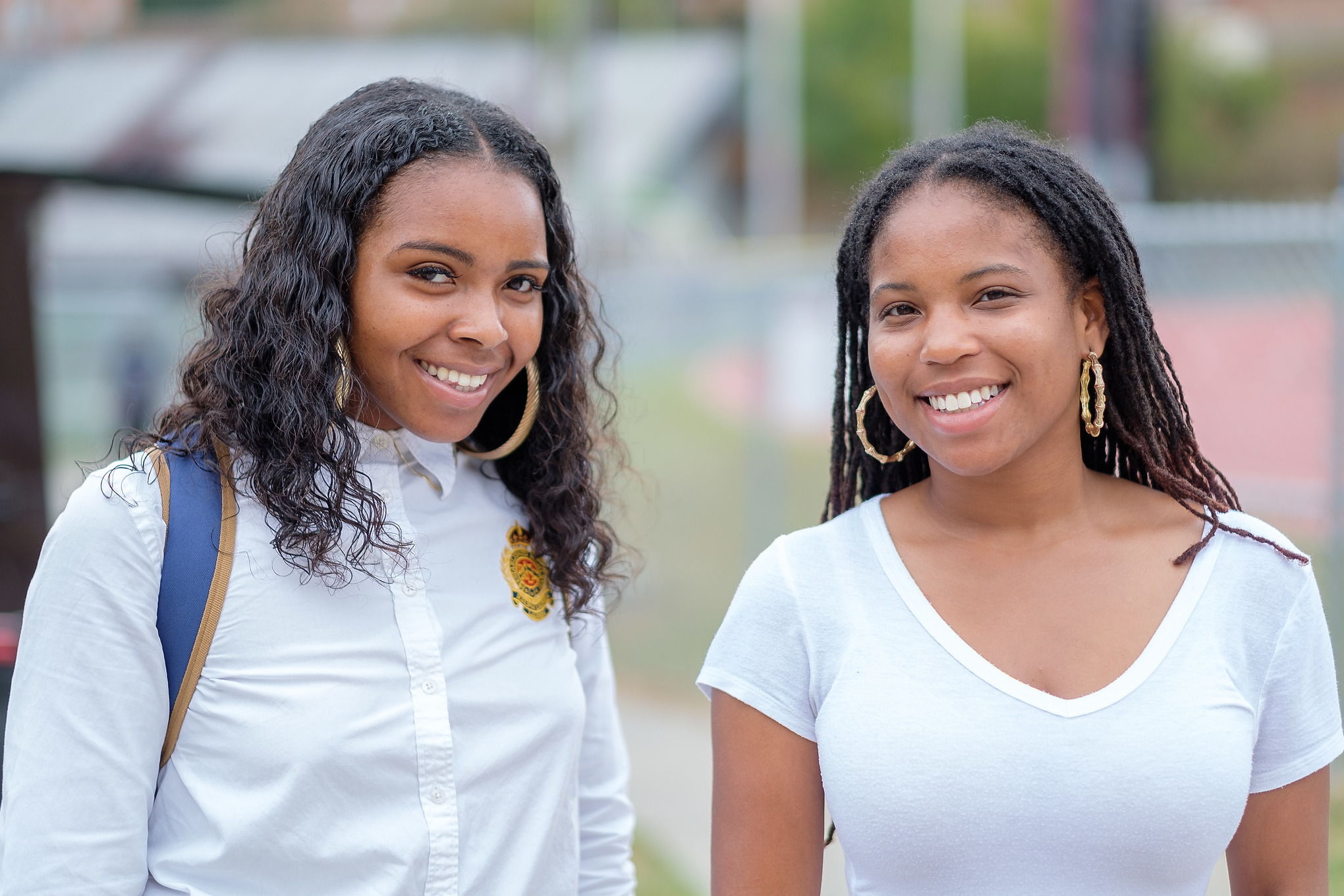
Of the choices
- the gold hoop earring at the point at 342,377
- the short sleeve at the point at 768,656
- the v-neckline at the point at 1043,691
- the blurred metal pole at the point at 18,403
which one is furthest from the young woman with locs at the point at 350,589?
the blurred metal pole at the point at 18,403

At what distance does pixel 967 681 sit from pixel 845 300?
2.14ft

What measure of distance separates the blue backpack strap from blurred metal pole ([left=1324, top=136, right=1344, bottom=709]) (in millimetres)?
4152

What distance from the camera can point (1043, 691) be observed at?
1931 millimetres

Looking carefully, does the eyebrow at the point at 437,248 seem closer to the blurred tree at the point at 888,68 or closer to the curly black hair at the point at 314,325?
the curly black hair at the point at 314,325

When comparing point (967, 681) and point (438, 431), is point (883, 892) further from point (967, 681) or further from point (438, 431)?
point (438, 431)

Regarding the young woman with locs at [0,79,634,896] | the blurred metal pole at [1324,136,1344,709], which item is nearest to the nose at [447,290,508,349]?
the young woman with locs at [0,79,634,896]

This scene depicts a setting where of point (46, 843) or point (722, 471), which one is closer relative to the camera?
point (46, 843)

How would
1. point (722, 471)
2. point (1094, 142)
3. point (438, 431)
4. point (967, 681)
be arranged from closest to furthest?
1. point (967, 681)
2. point (438, 431)
3. point (722, 471)
4. point (1094, 142)

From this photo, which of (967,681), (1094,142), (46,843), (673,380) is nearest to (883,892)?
(967,681)

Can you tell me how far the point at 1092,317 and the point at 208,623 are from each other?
4.28 feet

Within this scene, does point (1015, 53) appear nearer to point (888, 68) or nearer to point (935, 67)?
point (888, 68)

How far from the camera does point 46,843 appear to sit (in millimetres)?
1812

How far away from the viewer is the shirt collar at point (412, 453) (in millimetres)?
2146

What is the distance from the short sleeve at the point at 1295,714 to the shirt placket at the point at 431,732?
1.10 meters
